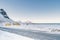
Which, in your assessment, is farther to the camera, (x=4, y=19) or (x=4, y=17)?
(x=4, y=19)

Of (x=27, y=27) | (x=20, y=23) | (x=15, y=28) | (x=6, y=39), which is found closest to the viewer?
(x=6, y=39)

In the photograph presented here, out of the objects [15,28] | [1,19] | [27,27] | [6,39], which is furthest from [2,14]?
[6,39]

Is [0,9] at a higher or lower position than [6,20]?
higher

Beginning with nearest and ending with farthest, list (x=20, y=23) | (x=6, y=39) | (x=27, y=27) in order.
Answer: (x=6, y=39), (x=20, y=23), (x=27, y=27)

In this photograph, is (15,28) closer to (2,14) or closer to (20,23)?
(20,23)

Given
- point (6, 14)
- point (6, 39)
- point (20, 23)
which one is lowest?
point (6, 39)

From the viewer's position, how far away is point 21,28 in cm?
805

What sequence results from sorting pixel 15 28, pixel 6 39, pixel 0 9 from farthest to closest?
Result: 1. pixel 15 28
2. pixel 0 9
3. pixel 6 39

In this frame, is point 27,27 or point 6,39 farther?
point 27,27

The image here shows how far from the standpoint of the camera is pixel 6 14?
6.58 meters

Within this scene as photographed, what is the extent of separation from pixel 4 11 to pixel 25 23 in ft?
4.85

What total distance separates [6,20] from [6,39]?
307 cm

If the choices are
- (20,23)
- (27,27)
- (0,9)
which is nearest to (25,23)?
(20,23)

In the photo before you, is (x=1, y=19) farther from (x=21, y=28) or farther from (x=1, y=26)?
(x=21, y=28)
